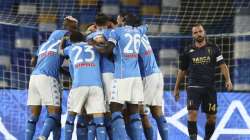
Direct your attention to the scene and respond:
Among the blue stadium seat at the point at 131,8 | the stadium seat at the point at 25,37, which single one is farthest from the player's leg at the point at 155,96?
the blue stadium seat at the point at 131,8

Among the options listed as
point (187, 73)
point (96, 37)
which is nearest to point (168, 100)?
point (187, 73)

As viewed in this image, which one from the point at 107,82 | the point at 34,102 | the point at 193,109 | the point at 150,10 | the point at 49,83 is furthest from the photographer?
the point at 150,10

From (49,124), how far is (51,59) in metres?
0.78

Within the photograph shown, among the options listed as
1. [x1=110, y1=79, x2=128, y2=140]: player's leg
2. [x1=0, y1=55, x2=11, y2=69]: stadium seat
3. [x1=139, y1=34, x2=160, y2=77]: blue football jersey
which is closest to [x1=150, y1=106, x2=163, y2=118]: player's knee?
[x1=139, y1=34, x2=160, y2=77]: blue football jersey

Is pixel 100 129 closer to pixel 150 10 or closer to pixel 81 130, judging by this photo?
pixel 81 130

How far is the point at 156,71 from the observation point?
27.9 ft

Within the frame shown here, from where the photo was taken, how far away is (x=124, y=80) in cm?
800

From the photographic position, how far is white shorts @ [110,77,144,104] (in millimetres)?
7949

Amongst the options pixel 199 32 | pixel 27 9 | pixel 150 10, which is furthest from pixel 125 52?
pixel 150 10

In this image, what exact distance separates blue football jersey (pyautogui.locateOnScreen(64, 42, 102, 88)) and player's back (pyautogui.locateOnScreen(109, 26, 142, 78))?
0.72 feet

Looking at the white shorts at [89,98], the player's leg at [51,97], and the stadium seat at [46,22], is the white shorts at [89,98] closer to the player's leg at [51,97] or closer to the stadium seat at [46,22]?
the player's leg at [51,97]

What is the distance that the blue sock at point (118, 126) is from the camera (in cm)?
788

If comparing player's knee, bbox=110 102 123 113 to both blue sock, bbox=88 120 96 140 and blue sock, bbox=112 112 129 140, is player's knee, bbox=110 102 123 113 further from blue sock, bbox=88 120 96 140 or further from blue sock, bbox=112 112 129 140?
blue sock, bbox=88 120 96 140

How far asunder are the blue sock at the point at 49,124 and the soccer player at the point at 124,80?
0.83 m
